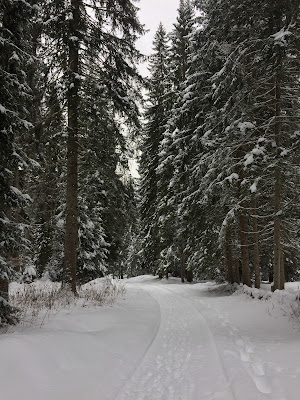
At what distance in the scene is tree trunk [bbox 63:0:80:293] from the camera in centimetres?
1022

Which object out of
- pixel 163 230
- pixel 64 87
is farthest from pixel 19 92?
pixel 163 230

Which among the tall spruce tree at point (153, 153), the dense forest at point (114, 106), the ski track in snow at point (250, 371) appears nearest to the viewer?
the ski track in snow at point (250, 371)

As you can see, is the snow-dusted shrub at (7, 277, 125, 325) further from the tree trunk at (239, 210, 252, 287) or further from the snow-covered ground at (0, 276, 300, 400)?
the tree trunk at (239, 210, 252, 287)

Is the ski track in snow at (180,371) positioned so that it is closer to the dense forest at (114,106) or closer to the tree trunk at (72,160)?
the dense forest at (114,106)

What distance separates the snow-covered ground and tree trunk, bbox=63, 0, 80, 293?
184 centimetres

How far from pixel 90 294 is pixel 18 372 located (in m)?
7.25

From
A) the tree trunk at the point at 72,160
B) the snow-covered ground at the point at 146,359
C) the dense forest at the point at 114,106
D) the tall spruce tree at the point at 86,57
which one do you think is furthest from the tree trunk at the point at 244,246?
the tree trunk at the point at 72,160

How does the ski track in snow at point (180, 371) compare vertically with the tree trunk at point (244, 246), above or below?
below

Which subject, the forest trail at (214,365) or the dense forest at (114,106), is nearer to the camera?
the forest trail at (214,365)

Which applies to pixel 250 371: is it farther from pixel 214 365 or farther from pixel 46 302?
pixel 46 302

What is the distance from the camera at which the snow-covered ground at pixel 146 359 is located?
4137 mm

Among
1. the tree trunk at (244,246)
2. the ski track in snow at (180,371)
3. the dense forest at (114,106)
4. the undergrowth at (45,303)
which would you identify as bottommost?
the ski track in snow at (180,371)

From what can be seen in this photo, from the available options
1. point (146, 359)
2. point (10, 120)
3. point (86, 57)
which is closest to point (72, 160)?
point (86, 57)

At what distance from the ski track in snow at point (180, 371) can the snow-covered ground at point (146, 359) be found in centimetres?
1
